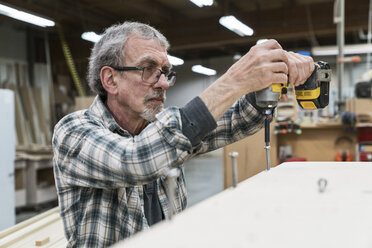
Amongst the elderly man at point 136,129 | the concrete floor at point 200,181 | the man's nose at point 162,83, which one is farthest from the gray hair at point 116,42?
the concrete floor at point 200,181

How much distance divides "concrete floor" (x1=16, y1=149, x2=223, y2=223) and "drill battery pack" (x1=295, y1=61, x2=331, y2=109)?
3669 millimetres

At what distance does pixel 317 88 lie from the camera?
119 cm

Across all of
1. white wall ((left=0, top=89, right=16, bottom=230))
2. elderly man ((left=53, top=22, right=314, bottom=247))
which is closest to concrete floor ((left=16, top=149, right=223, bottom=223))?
white wall ((left=0, top=89, right=16, bottom=230))

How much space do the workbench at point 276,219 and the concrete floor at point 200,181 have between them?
13.3 feet

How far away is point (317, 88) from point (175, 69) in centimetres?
366

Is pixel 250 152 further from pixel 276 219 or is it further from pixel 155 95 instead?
pixel 276 219

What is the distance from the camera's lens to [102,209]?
3.49 ft

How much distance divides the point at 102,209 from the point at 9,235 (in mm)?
1142

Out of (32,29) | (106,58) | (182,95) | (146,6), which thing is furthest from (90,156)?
(32,29)

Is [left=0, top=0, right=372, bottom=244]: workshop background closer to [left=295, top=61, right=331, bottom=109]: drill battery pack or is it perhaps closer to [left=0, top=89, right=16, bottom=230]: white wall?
[left=0, top=89, right=16, bottom=230]: white wall

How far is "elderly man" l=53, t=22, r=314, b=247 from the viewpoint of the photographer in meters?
0.83

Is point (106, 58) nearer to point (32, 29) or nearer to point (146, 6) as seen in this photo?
point (146, 6)

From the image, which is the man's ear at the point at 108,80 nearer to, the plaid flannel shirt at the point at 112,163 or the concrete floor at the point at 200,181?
the plaid flannel shirt at the point at 112,163

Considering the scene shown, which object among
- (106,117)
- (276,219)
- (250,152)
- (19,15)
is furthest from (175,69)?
(276,219)
